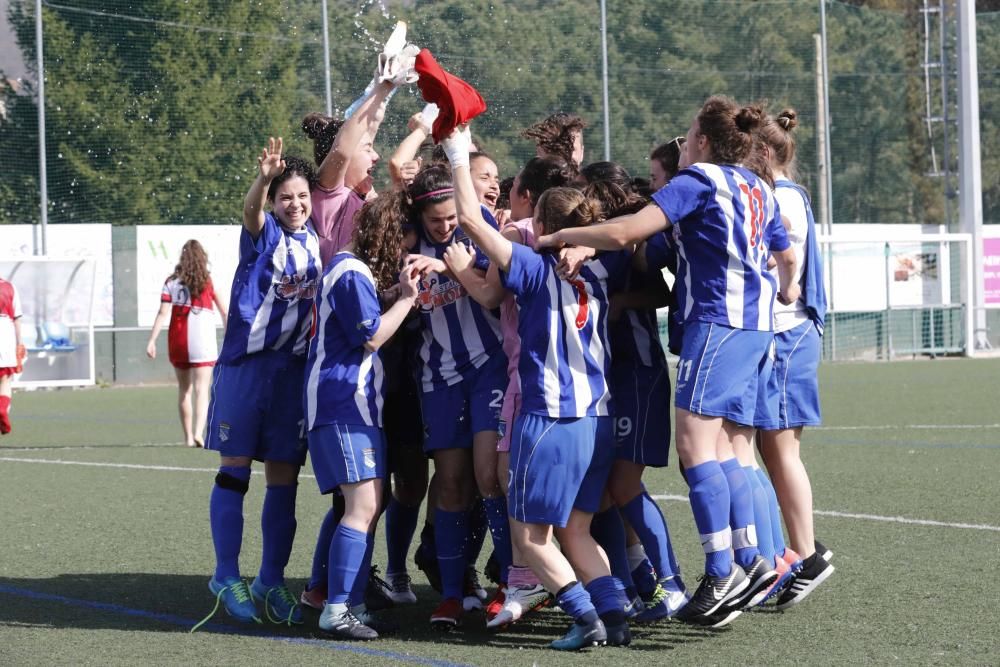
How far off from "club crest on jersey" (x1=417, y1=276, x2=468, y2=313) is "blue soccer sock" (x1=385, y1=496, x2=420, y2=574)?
0.96m

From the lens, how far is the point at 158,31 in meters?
24.9

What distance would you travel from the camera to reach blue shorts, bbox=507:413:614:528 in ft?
15.4

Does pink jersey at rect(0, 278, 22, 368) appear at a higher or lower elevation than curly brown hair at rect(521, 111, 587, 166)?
lower

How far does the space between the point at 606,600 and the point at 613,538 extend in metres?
0.52

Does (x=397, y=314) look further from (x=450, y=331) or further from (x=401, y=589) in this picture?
(x=401, y=589)

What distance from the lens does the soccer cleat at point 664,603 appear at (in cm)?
512

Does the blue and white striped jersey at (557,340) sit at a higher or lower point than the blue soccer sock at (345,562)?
higher

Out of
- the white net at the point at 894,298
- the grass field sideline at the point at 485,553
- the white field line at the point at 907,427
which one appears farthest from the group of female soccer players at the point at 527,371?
the white net at the point at 894,298

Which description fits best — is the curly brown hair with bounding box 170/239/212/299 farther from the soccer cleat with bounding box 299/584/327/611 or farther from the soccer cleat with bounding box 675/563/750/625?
the soccer cleat with bounding box 675/563/750/625

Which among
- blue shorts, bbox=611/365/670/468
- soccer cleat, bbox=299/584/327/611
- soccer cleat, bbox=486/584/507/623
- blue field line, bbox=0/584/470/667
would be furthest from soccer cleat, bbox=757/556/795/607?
soccer cleat, bbox=299/584/327/611

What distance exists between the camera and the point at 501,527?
5.24 metres

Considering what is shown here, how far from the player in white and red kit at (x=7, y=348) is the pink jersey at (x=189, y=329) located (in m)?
1.40

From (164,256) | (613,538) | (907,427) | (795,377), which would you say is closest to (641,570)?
(613,538)

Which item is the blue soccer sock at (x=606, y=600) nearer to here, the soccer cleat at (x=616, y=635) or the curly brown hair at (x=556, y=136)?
the soccer cleat at (x=616, y=635)
